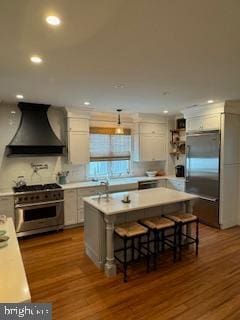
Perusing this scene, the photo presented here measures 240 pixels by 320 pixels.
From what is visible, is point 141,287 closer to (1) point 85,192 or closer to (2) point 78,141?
(1) point 85,192

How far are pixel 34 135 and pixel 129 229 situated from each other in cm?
282

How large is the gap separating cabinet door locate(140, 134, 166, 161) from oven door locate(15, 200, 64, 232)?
2596mm

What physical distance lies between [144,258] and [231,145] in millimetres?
2899

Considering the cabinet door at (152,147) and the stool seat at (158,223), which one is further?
the cabinet door at (152,147)

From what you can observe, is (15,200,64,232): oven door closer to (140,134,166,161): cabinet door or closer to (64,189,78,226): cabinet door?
(64,189,78,226): cabinet door

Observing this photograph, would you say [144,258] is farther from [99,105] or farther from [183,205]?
[99,105]

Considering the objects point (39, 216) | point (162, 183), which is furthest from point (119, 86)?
point (162, 183)

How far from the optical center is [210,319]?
2186 mm

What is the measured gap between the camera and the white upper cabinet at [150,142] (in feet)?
19.2

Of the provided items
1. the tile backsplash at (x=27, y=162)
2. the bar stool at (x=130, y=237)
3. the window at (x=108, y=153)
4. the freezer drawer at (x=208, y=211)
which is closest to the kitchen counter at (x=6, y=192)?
the tile backsplash at (x=27, y=162)

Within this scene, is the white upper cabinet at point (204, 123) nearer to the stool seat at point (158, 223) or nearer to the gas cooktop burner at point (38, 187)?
the stool seat at point (158, 223)

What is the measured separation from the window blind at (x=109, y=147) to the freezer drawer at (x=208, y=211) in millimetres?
2275

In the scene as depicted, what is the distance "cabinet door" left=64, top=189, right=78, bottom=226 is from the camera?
4559 mm

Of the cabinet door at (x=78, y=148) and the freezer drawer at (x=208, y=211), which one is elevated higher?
the cabinet door at (x=78, y=148)
